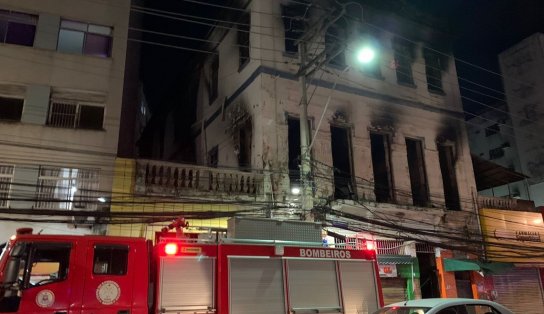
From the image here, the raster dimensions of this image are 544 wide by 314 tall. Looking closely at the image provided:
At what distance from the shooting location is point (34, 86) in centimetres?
1444

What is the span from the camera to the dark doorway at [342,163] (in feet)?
55.1

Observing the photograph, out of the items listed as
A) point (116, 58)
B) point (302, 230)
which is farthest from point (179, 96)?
point (302, 230)

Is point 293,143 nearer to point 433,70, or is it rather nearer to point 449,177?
point 449,177

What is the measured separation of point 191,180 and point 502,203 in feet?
49.9

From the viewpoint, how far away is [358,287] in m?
9.45

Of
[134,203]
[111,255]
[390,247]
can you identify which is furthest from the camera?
[390,247]

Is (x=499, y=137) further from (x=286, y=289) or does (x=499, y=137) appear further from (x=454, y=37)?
(x=286, y=289)

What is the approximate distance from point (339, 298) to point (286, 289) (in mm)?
1280

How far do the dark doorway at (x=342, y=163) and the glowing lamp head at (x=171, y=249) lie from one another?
875cm

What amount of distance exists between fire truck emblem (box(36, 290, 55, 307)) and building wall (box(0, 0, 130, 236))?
648 cm

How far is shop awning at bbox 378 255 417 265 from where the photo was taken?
1563cm

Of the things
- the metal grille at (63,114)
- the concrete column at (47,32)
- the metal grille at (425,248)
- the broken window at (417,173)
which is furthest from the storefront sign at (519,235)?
the concrete column at (47,32)

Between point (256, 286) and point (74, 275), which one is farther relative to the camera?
point (256, 286)

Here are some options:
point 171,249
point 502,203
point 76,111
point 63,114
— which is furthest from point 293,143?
point 171,249
